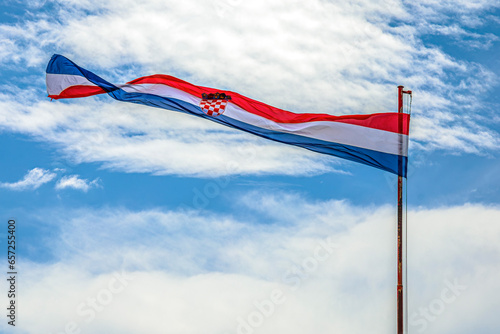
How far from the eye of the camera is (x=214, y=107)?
32062 mm

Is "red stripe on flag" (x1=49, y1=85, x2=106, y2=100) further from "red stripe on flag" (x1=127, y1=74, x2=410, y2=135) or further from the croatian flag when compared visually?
"red stripe on flag" (x1=127, y1=74, x2=410, y2=135)

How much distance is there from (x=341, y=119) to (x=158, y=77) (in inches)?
348

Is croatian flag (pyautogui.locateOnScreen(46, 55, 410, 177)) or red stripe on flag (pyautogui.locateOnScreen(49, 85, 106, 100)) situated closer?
croatian flag (pyautogui.locateOnScreen(46, 55, 410, 177))

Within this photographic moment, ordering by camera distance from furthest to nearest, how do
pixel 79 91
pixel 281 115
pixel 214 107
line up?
pixel 79 91 < pixel 214 107 < pixel 281 115

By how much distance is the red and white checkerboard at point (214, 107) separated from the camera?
32.0 metres

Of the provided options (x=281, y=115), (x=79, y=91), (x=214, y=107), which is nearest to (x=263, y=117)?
(x=281, y=115)

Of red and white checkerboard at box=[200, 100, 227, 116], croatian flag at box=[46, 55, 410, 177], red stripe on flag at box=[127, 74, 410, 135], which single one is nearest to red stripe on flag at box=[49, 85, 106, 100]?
croatian flag at box=[46, 55, 410, 177]

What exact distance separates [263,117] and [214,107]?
7.63ft

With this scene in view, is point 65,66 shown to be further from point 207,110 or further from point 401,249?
point 401,249

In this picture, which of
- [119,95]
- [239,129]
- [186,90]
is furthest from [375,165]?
[119,95]

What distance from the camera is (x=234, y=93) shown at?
32.2 meters

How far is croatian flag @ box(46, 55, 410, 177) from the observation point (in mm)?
29172

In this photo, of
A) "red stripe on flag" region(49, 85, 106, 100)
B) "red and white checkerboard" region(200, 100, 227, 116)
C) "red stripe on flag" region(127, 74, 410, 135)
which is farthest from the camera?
"red stripe on flag" region(49, 85, 106, 100)

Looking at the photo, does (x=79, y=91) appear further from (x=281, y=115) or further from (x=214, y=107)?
(x=281, y=115)
